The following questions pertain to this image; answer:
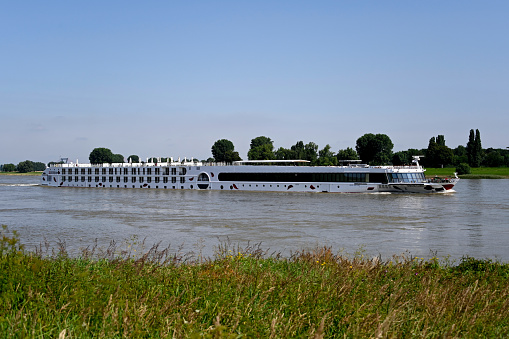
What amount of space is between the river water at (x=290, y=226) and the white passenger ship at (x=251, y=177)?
16.4 m

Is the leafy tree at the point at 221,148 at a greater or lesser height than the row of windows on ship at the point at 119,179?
greater

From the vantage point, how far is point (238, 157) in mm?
140250

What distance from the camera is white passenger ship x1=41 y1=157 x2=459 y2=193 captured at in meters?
62.7

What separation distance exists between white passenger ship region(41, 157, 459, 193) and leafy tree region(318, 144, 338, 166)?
1673 inches

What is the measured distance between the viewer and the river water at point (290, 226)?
72.1ft

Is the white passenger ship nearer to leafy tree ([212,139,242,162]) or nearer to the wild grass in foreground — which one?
the wild grass in foreground

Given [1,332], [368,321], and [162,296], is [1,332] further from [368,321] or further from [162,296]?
[368,321]

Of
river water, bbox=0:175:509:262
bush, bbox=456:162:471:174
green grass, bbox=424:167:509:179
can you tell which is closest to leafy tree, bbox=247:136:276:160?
green grass, bbox=424:167:509:179

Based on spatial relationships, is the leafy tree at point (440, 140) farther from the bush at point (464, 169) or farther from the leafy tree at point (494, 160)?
the bush at point (464, 169)

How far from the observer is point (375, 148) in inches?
5408

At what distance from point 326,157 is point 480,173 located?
39.0m

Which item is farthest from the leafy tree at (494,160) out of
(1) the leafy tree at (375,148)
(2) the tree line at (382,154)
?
(1) the leafy tree at (375,148)

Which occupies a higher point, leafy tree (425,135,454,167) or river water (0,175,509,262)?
leafy tree (425,135,454,167)

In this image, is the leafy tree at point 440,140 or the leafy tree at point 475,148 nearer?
the leafy tree at point 475,148
